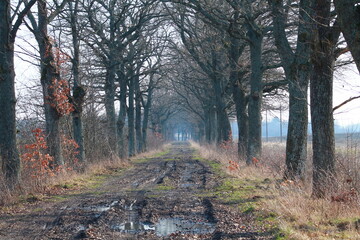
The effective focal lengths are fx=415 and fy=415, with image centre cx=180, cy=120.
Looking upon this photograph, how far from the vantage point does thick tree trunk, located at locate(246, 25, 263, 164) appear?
17641mm

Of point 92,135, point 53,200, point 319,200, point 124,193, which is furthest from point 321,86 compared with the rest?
point 92,135

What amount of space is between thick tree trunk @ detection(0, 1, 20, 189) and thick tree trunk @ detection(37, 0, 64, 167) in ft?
10.2

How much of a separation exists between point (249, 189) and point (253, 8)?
752cm

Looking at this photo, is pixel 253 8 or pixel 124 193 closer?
pixel 124 193

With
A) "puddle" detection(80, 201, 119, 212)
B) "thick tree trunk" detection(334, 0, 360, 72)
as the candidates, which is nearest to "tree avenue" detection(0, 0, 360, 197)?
"thick tree trunk" detection(334, 0, 360, 72)

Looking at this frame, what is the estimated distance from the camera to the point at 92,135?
76.9 feet

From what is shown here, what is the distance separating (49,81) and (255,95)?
8.57m

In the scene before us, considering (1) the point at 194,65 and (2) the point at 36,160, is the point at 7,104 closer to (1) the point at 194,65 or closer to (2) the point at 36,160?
(2) the point at 36,160

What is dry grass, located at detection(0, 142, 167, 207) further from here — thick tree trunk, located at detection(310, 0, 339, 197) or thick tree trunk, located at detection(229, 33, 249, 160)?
thick tree trunk, located at detection(229, 33, 249, 160)

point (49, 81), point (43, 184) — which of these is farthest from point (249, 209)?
point (49, 81)

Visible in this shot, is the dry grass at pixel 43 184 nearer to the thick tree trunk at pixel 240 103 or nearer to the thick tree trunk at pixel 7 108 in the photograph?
the thick tree trunk at pixel 7 108

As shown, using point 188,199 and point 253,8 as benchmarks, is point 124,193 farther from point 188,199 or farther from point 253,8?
point 253,8

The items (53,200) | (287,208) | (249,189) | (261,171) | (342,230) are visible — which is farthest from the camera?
(261,171)

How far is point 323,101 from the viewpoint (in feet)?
29.8
